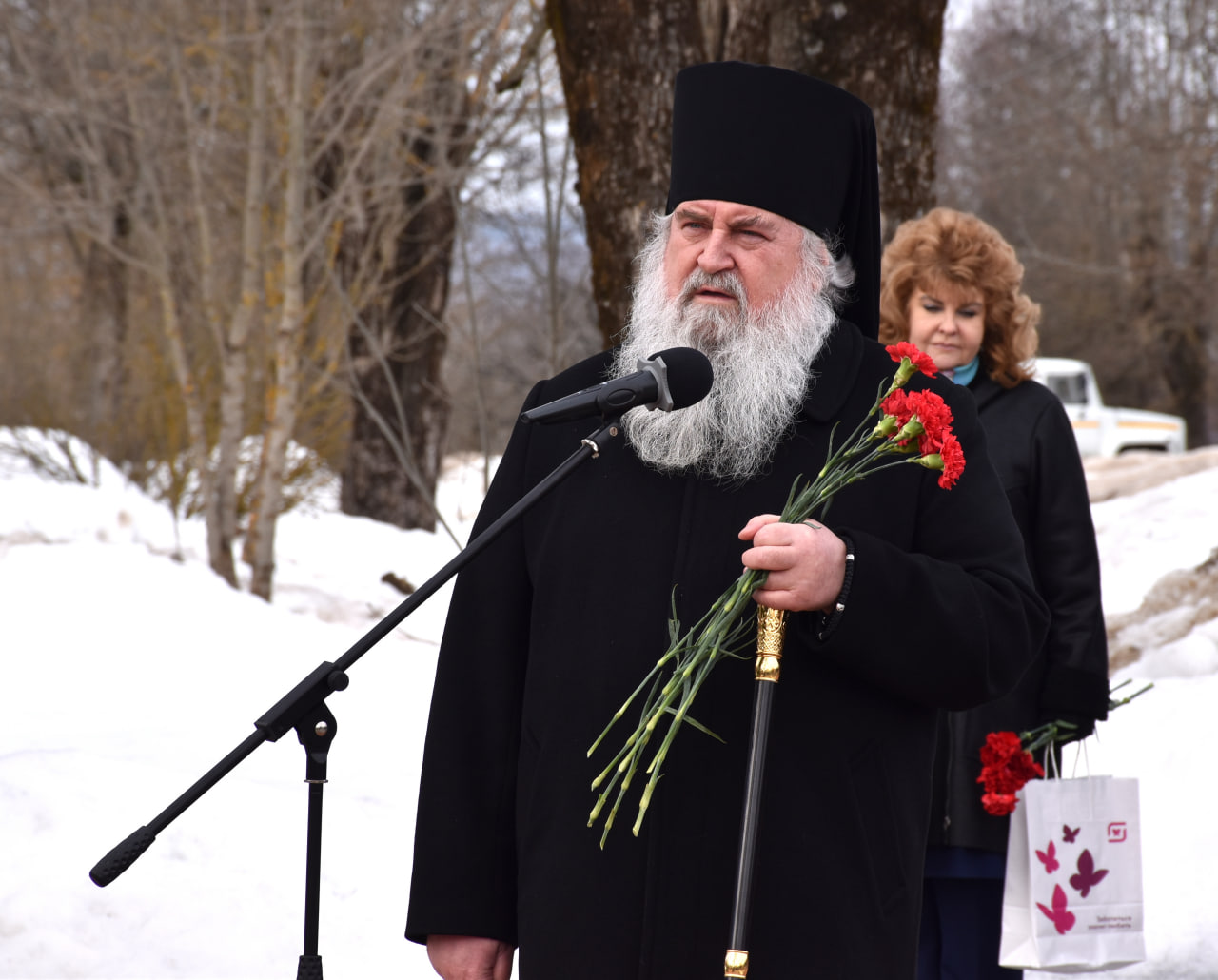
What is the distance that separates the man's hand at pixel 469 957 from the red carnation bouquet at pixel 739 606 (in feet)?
1.08

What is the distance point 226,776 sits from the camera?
15.3ft

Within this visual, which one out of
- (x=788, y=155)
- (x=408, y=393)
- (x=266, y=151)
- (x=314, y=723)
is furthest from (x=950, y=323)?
(x=408, y=393)

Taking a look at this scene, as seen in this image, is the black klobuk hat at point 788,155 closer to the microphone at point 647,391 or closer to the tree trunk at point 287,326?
the microphone at point 647,391

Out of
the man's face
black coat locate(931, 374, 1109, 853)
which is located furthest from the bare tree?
the man's face

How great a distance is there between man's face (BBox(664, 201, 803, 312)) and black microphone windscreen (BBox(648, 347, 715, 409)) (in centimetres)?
39

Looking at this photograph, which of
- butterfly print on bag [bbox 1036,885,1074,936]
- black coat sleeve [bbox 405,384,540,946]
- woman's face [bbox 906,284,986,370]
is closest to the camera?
black coat sleeve [bbox 405,384,540,946]

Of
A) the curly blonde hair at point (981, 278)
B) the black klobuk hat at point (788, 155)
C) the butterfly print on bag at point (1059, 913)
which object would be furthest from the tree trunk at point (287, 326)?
the butterfly print on bag at point (1059, 913)

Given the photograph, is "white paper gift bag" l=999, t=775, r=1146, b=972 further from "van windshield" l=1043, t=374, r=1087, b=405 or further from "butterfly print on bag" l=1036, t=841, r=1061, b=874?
"van windshield" l=1043, t=374, r=1087, b=405

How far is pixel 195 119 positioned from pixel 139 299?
6.20 metres

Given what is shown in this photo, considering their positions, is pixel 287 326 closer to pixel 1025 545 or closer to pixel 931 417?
pixel 1025 545

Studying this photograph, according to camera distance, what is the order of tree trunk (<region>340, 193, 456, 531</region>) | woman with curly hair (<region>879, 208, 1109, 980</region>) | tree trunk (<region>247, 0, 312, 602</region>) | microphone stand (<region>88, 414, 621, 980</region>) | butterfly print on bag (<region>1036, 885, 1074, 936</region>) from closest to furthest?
1. microphone stand (<region>88, 414, 621, 980</region>)
2. butterfly print on bag (<region>1036, 885, 1074, 936</region>)
3. woman with curly hair (<region>879, 208, 1109, 980</region>)
4. tree trunk (<region>247, 0, 312, 602</region>)
5. tree trunk (<region>340, 193, 456, 531</region>)

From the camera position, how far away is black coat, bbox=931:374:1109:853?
3.26m

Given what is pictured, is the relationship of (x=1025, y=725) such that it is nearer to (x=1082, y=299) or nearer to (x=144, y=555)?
(x=144, y=555)

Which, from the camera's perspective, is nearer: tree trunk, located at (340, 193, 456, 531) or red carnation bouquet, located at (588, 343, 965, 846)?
red carnation bouquet, located at (588, 343, 965, 846)
